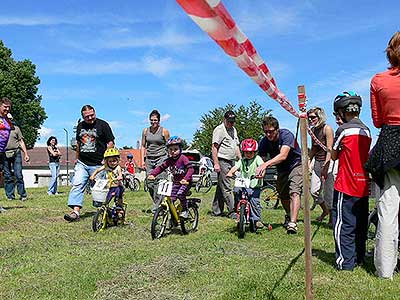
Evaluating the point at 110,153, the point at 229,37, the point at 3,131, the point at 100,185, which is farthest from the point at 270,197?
the point at 229,37

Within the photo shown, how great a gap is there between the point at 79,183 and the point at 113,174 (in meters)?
0.91

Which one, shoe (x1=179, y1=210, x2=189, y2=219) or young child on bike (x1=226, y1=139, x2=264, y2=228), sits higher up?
young child on bike (x1=226, y1=139, x2=264, y2=228)

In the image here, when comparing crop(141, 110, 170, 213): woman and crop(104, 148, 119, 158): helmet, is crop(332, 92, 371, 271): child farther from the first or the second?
crop(141, 110, 170, 213): woman

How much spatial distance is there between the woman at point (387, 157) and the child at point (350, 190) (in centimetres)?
29

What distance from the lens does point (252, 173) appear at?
6812mm

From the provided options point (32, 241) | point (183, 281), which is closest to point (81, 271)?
point (183, 281)

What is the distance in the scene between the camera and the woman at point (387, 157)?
4043mm

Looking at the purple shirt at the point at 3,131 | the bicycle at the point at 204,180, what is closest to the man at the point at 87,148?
the purple shirt at the point at 3,131

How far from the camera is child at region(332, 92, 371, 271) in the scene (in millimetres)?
4551

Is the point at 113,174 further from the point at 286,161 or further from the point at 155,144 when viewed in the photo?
the point at 286,161

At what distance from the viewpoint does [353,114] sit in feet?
15.7

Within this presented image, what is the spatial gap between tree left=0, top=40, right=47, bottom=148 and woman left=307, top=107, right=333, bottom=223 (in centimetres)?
4206

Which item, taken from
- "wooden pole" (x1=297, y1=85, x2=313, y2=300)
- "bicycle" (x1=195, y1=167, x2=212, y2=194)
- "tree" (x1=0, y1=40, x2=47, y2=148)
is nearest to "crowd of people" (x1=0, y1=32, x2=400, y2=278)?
"wooden pole" (x1=297, y1=85, x2=313, y2=300)

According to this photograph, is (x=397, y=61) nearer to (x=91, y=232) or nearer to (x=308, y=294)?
(x=308, y=294)
